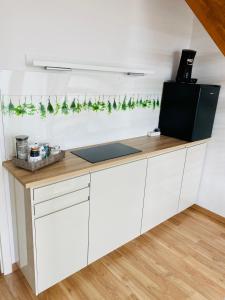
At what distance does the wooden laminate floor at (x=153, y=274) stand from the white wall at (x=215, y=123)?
45 cm

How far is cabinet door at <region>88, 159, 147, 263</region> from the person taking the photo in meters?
1.72

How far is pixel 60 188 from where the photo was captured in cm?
148

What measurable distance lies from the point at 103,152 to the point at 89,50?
819mm

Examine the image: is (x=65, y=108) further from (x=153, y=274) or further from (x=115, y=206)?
(x=153, y=274)

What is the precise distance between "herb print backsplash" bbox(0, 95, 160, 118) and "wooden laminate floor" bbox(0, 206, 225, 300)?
1.25m

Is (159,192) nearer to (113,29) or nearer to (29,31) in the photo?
(113,29)

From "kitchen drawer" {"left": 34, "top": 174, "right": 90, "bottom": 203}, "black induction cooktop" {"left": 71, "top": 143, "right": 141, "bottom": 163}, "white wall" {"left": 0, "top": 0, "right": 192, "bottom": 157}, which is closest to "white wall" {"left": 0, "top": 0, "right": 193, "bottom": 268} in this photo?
"white wall" {"left": 0, "top": 0, "right": 192, "bottom": 157}

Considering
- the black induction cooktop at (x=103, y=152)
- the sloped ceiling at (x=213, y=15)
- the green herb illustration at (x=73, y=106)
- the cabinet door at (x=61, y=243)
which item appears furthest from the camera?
the green herb illustration at (x=73, y=106)

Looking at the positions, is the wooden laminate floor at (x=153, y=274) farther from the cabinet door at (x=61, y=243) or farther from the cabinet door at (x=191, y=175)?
the cabinet door at (x=191, y=175)

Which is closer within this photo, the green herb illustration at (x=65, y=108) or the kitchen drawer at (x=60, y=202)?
the kitchen drawer at (x=60, y=202)

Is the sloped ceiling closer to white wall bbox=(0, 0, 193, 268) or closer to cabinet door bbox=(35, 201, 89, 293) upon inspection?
white wall bbox=(0, 0, 193, 268)

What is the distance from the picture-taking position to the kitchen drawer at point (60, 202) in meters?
1.42

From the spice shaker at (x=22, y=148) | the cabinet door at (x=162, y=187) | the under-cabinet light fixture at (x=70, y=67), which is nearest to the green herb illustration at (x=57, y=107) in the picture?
the under-cabinet light fixture at (x=70, y=67)

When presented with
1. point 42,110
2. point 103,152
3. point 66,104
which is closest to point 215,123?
point 103,152
